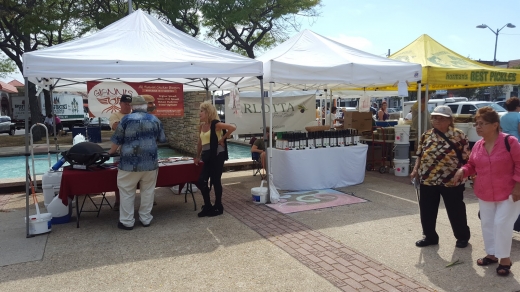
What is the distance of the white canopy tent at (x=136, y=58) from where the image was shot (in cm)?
484

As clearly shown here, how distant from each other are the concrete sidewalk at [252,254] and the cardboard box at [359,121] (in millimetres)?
3816

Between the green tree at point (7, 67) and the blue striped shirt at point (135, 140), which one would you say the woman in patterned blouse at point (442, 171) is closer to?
the blue striped shirt at point (135, 140)

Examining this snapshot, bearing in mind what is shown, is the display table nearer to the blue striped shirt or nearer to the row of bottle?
the blue striped shirt

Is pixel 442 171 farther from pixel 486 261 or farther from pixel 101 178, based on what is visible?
pixel 101 178

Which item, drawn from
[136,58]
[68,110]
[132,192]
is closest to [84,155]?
[132,192]

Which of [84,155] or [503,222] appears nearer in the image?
[503,222]

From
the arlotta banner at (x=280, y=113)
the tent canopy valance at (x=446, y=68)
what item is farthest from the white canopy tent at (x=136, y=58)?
the tent canopy valance at (x=446, y=68)

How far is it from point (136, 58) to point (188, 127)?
9.22 m

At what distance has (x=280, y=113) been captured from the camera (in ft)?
32.7

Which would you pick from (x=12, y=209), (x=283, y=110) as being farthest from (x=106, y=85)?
(x=283, y=110)

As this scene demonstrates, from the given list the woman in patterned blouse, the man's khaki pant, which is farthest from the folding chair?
the woman in patterned blouse

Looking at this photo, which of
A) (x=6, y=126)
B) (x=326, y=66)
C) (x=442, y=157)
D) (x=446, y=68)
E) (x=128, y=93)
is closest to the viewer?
(x=442, y=157)

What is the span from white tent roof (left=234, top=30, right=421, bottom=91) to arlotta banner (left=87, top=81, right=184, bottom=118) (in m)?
1.39

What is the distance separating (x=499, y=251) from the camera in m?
3.54
